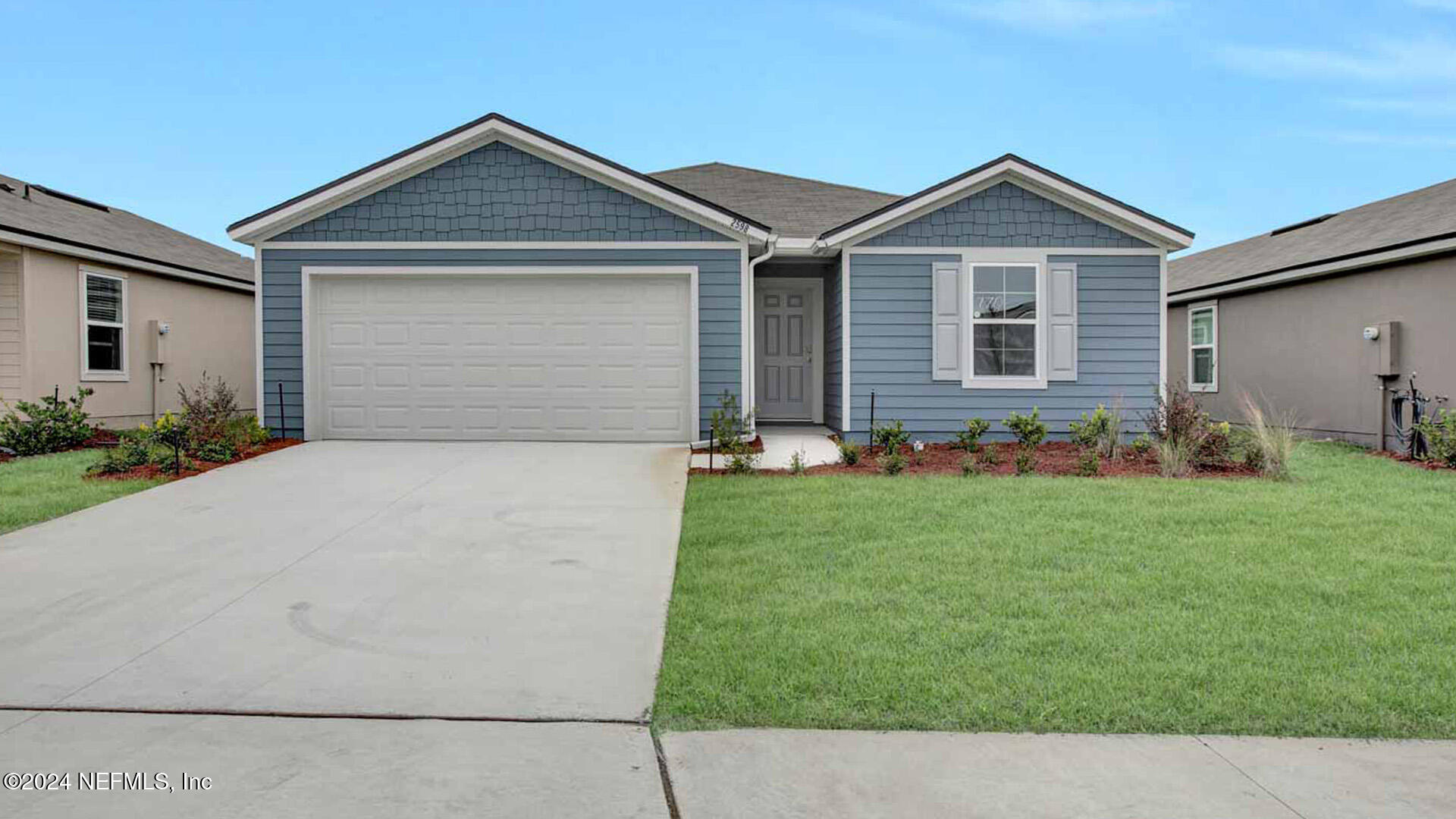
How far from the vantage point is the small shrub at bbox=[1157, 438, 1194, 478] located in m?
9.70

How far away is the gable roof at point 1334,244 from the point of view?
40.7 feet

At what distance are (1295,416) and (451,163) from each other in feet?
43.3

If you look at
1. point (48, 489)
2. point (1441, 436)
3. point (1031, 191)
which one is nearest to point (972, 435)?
point (1031, 191)

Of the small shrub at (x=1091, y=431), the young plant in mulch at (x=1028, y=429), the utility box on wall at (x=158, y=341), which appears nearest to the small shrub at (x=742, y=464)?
the young plant in mulch at (x=1028, y=429)

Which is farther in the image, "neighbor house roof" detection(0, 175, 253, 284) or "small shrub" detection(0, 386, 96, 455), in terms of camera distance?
"neighbor house roof" detection(0, 175, 253, 284)

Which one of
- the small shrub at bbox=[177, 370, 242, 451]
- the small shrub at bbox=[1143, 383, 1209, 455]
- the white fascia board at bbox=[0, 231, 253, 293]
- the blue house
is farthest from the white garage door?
the small shrub at bbox=[1143, 383, 1209, 455]

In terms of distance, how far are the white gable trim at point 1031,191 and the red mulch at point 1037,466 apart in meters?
3.06

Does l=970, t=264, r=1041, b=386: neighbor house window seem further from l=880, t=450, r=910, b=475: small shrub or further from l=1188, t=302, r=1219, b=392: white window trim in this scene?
l=1188, t=302, r=1219, b=392: white window trim

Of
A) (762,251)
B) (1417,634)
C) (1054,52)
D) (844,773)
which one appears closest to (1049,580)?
(1417,634)

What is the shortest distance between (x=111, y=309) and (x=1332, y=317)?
18.4 m

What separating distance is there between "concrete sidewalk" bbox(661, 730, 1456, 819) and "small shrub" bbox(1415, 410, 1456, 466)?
8.96m

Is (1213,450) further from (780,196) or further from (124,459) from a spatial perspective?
(124,459)

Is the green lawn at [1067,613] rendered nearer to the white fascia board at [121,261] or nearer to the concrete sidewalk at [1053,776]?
the concrete sidewalk at [1053,776]

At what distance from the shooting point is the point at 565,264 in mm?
11867
